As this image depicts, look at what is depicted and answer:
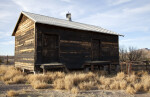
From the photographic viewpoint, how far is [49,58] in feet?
34.2

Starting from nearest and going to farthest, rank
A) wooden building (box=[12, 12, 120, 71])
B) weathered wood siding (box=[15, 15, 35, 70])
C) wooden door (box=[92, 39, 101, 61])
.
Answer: wooden building (box=[12, 12, 120, 71]) → weathered wood siding (box=[15, 15, 35, 70]) → wooden door (box=[92, 39, 101, 61])

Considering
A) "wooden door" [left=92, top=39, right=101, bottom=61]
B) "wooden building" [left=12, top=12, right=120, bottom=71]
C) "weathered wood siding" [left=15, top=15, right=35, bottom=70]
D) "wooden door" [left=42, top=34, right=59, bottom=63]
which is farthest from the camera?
"wooden door" [left=92, top=39, right=101, bottom=61]

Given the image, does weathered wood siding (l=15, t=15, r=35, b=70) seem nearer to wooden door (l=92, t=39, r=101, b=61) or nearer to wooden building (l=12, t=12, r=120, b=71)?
wooden building (l=12, t=12, r=120, b=71)

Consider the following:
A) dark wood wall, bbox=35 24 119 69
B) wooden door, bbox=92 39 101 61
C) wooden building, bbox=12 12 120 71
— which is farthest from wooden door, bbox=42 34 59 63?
wooden door, bbox=92 39 101 61

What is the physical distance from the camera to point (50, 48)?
1050 cm

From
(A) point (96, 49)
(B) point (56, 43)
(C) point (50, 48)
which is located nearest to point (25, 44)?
(C) point (50, 48)

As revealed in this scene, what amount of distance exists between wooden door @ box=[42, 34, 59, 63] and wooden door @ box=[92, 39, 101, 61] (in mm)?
3710

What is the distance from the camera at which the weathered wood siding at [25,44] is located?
34.1 ft

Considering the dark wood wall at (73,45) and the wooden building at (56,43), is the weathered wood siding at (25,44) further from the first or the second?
the dark wood wall at (73,45)

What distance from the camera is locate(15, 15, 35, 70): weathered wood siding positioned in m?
10.4

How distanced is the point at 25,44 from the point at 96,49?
6.29 metres

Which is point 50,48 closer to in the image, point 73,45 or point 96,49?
point 73,45

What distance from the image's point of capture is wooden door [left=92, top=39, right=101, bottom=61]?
42.3 ft

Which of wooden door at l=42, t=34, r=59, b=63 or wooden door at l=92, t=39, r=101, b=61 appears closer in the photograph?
wooden door at l=42, t=34, r=59, b=63
